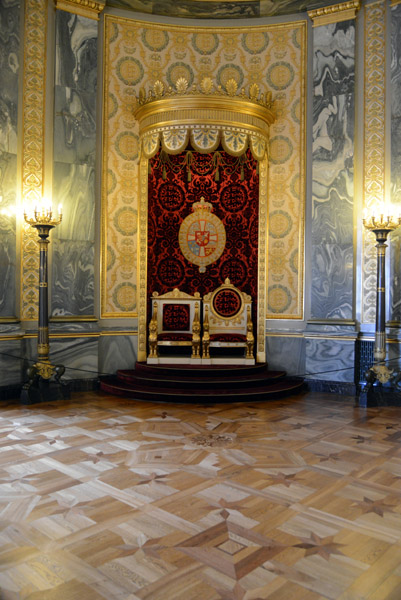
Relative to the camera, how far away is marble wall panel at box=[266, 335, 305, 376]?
663 cm

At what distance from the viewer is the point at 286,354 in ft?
22.0

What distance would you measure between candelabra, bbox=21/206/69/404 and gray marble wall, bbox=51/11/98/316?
449 millimetres

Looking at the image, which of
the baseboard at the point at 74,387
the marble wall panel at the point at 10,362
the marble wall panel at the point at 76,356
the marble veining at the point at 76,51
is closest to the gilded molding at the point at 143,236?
the marble wall panel at the point at 76,356

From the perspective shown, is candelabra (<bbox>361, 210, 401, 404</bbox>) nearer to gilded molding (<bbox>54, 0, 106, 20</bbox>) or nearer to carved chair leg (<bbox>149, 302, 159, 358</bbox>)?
carved chair leg (<bbox>149, 302, 159, 358</bbox>)

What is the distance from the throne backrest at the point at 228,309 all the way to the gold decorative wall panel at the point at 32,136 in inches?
92.5

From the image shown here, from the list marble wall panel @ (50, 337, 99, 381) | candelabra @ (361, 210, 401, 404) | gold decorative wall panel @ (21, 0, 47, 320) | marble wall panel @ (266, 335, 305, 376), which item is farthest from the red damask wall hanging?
candelabra @ (361, 210, 401, 404)

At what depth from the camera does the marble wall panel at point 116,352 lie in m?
6.58

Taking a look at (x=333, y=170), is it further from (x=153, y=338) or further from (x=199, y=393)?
(x=199, y=393)

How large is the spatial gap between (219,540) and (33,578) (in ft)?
2.82

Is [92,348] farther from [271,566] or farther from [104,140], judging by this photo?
[271,566]

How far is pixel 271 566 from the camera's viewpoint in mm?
2178

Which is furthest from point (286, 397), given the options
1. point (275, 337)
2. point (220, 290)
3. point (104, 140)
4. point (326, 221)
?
point (104, 140)

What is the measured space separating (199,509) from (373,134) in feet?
17.6

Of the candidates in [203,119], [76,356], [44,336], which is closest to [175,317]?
[76,356]
